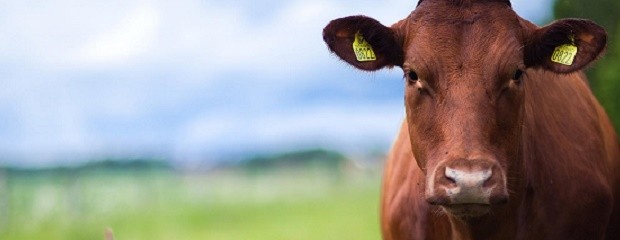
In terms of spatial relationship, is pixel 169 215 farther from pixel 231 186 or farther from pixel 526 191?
pixel 526 191

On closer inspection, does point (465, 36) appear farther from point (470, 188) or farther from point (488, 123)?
point (470, 188)

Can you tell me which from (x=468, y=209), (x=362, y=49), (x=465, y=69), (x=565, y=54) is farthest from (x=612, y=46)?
(x=468, y=209)

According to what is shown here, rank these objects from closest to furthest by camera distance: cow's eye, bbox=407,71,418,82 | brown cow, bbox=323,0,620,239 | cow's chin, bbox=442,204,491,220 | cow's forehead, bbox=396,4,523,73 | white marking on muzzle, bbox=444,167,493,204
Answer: white marking on muzzle, bbox=444,167,493,204 → cow's chin, bbox=442,204,491,220 → brown cow, bbox=323,0,620,239 → cow's forehead, bbox=396,4,523,73 → cow's eye, bbox=407,71,418,82

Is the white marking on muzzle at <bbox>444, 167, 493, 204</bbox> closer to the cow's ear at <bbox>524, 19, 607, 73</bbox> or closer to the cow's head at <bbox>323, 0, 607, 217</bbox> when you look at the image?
the cow's head at <bbox>323, 0, 607, 217</bbox>

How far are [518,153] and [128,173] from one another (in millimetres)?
20135

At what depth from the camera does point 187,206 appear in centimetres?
2981

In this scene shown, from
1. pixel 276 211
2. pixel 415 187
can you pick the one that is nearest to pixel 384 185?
pixel 415 187

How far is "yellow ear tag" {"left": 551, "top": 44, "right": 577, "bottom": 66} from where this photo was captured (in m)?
7.13

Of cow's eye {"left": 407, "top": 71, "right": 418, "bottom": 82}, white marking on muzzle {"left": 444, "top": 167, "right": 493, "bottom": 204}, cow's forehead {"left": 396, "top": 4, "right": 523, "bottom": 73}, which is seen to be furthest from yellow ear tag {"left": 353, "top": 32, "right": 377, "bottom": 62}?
white marking on muzzle {"left": 444, "top": 167, "right": 493, "bottom": 204}

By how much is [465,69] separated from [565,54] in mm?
661

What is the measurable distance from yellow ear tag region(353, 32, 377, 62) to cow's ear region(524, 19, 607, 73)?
2.77ft

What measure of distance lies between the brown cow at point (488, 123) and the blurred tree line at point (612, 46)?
11.1 m

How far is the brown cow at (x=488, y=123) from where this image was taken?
6617 mm

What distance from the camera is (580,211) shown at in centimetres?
782
